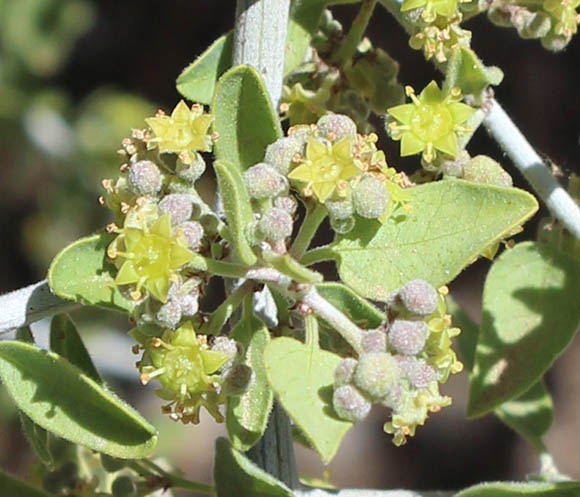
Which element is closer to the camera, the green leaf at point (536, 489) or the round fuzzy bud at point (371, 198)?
the round fuzzy bud at point (371, 198)

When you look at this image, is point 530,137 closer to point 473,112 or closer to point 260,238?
point 473,112

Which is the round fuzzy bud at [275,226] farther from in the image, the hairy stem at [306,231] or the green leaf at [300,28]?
the green leaf at [300,28]

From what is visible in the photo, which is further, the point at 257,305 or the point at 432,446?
the point at 432,446

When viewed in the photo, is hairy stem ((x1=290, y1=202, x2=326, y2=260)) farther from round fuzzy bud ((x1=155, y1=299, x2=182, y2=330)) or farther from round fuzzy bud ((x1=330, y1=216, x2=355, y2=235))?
round fuzzy bud ((x1=155, y1=299, x2=182, y2=330))

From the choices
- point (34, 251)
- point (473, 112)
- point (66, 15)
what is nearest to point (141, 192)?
point (473, 112)

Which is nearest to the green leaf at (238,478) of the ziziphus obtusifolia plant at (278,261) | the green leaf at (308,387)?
the ziziphus obtusifolia plant at (278,261)

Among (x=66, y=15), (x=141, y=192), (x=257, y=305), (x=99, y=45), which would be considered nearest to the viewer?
(x=141, y=192)

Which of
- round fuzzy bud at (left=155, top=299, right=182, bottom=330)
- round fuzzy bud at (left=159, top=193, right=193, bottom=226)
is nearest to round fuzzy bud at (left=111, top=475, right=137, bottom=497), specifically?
round fuzzy bud at (left=155, top=299, right=182, bottom=330)

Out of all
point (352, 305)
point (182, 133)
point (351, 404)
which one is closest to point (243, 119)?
point (182, 133)
